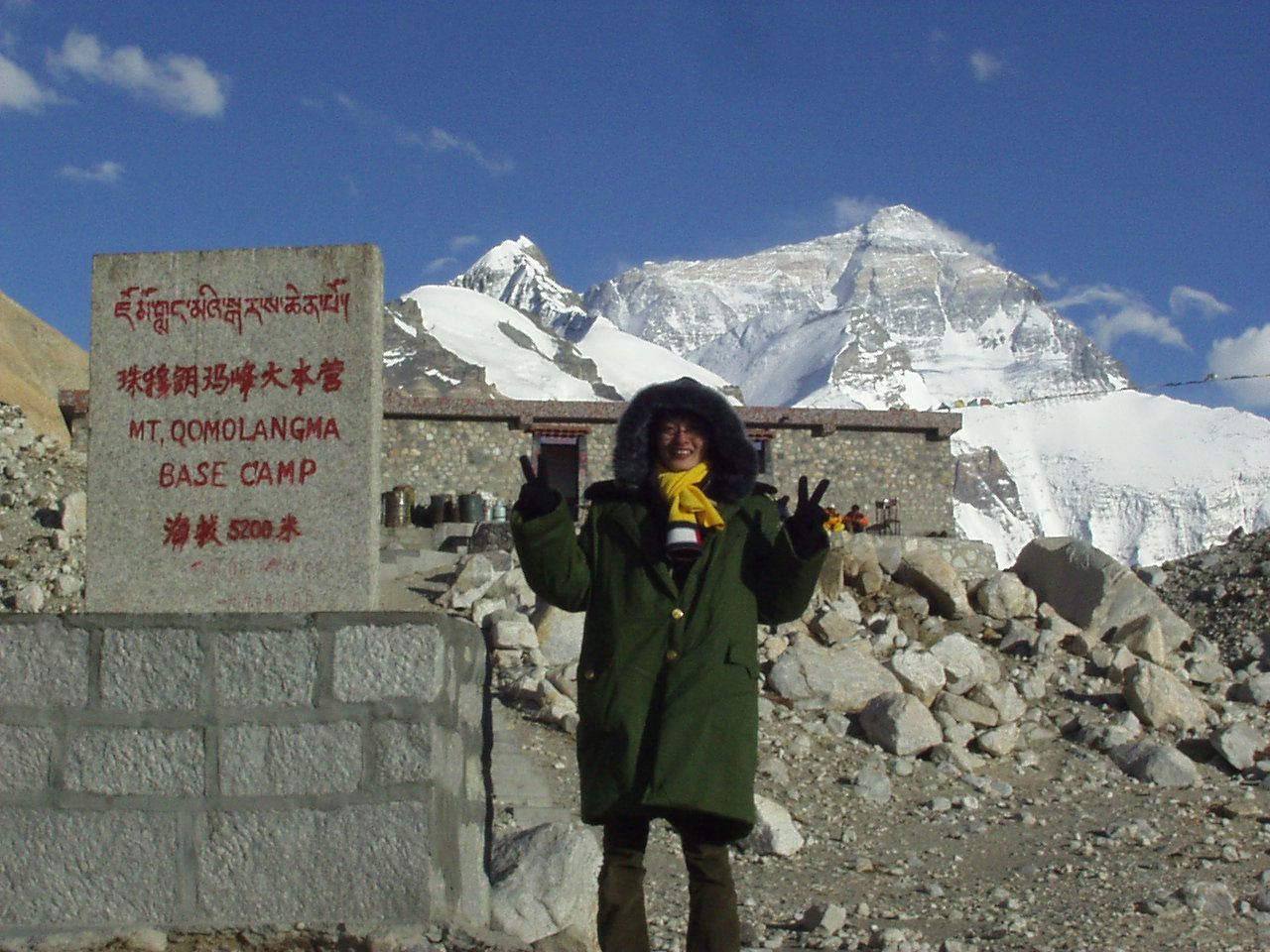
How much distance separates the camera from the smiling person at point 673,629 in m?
3.20

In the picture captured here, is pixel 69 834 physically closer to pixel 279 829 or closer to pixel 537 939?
pixel 279 829

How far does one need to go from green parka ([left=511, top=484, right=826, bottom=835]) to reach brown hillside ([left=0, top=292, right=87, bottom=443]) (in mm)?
29666

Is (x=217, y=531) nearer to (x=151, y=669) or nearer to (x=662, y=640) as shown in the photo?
(x=151, y=669)

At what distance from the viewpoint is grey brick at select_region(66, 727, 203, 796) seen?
3689 millimetres

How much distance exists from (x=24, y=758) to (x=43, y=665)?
0.81 feet

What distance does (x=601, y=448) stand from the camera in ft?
68.8

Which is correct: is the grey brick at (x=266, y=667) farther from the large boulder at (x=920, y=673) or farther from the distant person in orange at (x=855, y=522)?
the distant person in orange at (x=855, y=522)

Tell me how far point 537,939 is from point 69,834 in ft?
4.52

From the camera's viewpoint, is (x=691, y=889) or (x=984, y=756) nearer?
(x=691, y=889)

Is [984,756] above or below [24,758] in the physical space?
below

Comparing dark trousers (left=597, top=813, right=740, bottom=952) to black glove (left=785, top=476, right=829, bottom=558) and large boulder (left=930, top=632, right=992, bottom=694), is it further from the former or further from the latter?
large boulder (left=930, top=632, right=992, bottom=694)

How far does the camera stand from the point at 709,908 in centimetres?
324

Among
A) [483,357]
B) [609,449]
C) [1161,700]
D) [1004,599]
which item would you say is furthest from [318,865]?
[483,357]

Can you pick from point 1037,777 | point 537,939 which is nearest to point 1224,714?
point 1037,777
